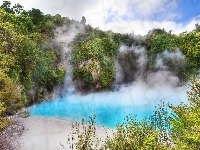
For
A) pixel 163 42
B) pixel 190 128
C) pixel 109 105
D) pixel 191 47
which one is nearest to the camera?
pixel 190 128

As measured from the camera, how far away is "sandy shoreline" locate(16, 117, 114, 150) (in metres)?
46.3

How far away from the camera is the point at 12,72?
63.2 m

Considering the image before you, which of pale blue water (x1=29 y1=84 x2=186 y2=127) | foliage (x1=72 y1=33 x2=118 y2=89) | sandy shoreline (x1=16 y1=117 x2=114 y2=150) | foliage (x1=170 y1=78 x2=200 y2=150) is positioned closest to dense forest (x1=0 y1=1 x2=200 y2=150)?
foliage (x1=72 y1=33 x2=118 y2=89)

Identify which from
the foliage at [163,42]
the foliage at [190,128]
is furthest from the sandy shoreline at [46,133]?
the foliage at [163,42]

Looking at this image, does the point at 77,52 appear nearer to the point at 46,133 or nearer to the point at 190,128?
A: the point at 46,133

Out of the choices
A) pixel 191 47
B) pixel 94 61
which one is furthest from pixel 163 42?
pixel 94 61

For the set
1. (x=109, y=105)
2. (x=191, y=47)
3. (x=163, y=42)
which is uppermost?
(x=163, y=42)

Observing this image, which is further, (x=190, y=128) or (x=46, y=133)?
(x=46, y=133)

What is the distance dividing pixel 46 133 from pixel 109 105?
27.8 m

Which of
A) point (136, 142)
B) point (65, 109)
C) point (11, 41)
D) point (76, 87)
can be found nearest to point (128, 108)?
point (65, 109)

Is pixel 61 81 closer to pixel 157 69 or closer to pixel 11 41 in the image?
pixel 11 41

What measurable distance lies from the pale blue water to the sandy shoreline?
611cm

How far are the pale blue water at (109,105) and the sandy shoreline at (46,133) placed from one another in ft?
20.0

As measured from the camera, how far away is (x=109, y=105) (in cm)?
7750
